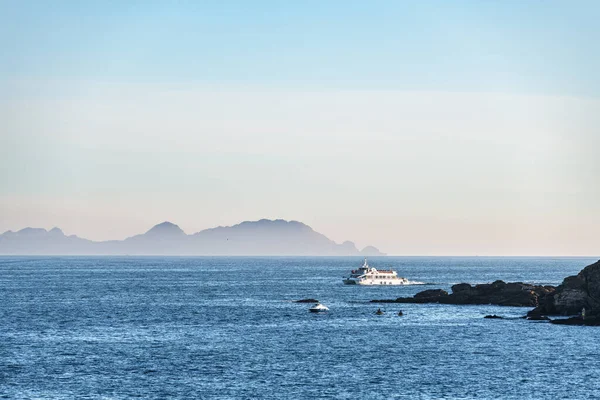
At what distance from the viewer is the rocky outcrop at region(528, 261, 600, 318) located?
10881 cm

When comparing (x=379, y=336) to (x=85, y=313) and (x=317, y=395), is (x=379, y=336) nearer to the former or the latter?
(x=317, y=395)

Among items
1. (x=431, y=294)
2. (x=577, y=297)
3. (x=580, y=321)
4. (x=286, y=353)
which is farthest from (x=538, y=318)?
(x=286, y=353)

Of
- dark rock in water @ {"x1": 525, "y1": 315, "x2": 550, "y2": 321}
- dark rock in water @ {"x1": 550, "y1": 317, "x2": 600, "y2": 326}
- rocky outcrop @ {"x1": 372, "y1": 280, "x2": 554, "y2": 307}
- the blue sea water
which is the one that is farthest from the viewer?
rocky outcrop @ {"x1": 372, "y1": 280, "x2": 554, "y2": 307}

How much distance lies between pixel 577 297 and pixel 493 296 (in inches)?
1310

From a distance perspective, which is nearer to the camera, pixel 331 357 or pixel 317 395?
pixel 317 395

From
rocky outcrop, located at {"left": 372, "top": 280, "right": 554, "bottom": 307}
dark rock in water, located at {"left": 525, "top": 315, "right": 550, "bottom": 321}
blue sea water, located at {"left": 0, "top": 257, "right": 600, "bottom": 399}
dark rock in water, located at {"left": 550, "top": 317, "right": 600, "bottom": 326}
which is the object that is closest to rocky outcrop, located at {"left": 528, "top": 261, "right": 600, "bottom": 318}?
dark rock in water, located at {"left": 525, "top": 315, "right": 550, "bottom": 321}

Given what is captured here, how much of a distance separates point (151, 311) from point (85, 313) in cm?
1040

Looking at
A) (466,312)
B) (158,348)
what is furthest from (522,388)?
(466,312)

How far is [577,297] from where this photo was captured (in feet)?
368

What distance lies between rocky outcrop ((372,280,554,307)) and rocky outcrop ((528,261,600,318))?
20.1 meters

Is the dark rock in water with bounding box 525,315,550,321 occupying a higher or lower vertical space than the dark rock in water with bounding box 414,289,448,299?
lower

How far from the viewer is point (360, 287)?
653 ft

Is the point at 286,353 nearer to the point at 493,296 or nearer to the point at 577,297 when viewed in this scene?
the point at 577,297

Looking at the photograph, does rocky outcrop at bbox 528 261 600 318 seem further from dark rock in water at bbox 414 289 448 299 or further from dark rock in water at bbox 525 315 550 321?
dark rock in water at bbox 414 289 448 299
